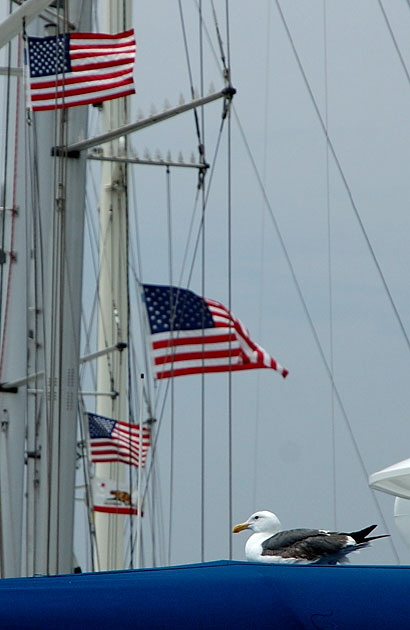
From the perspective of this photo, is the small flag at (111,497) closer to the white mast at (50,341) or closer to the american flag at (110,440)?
the american flag at (110,440)

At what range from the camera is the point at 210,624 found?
6.55 meters

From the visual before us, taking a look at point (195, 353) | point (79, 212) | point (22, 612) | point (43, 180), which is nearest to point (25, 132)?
point (43, 180)

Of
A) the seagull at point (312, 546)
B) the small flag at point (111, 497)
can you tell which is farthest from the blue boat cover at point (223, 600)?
the small flag at point (111, 497)

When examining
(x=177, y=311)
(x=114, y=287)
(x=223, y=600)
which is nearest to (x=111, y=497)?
(x=114, y=287)

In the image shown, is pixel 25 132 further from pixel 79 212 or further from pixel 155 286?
pixel 155 286

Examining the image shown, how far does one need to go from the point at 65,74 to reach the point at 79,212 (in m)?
1.36

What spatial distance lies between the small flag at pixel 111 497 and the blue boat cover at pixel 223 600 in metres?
21.5

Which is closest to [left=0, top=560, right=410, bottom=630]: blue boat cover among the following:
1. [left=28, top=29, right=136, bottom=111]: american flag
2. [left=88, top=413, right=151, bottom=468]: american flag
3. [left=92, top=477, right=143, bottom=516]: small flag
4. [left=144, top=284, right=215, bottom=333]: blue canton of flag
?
[left=28, top=29, right=136, bottom=111]: american flag

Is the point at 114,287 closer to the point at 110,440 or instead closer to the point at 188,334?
the point at 110,440

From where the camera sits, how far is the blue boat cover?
653cm

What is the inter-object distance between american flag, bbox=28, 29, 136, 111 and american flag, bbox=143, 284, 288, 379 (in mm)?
5427

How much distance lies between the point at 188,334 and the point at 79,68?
22.8 ft

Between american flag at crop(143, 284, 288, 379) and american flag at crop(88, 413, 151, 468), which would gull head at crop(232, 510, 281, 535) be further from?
american flag at crop(88, 413, 151, 468)

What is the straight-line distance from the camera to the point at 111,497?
29125mm
